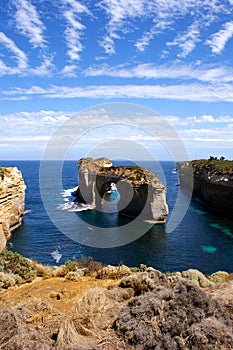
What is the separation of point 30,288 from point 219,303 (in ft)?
24.5

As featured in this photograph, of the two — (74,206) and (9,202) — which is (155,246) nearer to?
(9,202)

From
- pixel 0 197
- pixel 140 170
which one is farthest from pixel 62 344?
pixel 140 170

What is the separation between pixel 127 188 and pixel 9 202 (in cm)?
1784

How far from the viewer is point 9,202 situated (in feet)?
116

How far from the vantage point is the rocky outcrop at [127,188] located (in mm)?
39750

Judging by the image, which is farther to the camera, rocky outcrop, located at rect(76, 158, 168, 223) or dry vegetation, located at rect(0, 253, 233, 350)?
rocky outcrop, located at rect(76, 158, 168, 223)

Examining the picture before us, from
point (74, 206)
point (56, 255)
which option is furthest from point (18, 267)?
point (74, 206)

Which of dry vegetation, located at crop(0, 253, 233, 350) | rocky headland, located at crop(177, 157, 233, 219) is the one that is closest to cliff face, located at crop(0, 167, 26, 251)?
dry vegetation, located at crop(0, 253, 233, 350)

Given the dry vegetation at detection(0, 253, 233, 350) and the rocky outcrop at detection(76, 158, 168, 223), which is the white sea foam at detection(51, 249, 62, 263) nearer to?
the rocky outcrop at detection(76, 158, 168, 223)

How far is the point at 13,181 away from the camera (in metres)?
36.3

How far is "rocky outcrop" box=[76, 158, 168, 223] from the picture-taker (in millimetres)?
39750

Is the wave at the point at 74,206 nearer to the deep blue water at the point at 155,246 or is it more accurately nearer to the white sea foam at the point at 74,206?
the white sea foam at the point at 74,206

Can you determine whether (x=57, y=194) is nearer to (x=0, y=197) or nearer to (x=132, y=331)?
(x=0, y=197)

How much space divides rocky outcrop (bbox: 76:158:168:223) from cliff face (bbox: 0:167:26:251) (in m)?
15.4
